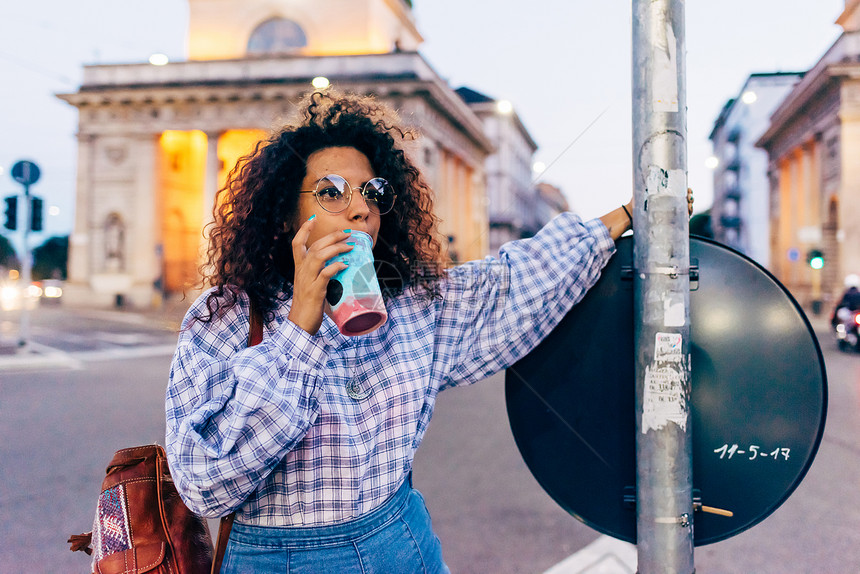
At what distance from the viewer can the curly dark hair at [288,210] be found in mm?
1487

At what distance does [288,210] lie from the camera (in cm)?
156

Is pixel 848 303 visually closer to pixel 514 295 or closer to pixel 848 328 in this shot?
pixel 848 328

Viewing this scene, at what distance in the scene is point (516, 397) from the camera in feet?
5.05

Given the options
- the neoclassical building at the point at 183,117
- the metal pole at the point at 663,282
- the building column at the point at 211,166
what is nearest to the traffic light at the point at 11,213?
the metal pole at the point at 663,282

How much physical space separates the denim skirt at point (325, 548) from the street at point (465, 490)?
0.71 metres

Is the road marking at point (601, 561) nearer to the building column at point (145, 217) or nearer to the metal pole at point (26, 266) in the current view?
the metal pole at point (26, 266)

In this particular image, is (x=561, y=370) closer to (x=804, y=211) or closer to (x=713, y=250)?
(x=713, y=250)

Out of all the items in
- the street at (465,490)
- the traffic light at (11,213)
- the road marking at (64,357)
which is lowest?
the street at (465,490)

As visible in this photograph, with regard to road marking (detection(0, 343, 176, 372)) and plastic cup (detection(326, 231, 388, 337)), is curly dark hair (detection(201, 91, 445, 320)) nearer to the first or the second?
plastic cup (detection(326, 231, 388, 337))

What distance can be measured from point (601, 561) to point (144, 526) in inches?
101

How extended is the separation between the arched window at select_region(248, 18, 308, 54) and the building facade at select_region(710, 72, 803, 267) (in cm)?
3017

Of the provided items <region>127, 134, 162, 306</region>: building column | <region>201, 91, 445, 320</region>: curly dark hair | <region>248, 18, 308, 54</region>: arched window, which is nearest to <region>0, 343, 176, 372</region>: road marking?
<region>201, 91, 445, 320</region>: curly dark hair

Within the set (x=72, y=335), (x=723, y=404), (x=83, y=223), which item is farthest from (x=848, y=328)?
(x=83, y=223)

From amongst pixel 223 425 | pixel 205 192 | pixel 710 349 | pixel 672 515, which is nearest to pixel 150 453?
pixel 223 425
